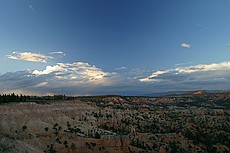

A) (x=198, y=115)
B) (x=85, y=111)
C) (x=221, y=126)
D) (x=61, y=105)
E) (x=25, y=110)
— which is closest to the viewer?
(x=25, y=110)

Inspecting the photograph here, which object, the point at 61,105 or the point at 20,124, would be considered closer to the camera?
the point at 20,124

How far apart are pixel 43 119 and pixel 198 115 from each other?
59.1 m

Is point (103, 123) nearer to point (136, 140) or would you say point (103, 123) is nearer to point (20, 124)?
point (136, 140)

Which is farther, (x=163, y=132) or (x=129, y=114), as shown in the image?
(x=129, y=114)

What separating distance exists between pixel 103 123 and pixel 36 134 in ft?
90.4

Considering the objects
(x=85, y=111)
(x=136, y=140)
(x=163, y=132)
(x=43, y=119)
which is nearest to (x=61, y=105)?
(x=85, y=111)

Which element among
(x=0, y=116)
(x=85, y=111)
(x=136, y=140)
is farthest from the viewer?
(x=85, y=111)

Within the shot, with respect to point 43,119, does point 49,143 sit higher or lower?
lower

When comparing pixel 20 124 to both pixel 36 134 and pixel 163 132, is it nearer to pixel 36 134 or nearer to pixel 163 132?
pixel 36 134

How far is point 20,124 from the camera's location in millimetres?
50125

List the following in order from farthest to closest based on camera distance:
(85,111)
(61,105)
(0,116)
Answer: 1. (85,111)
2. (61,105)
3. (0,116)

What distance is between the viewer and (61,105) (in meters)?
72.9

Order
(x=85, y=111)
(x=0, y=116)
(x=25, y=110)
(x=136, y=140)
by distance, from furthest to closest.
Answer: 1. (x=85, y=111)
2. (x=136, y=140)
3. (x=25, y=110)
4. (x=0, y=116)

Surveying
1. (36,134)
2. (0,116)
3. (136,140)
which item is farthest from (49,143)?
(136,140)
